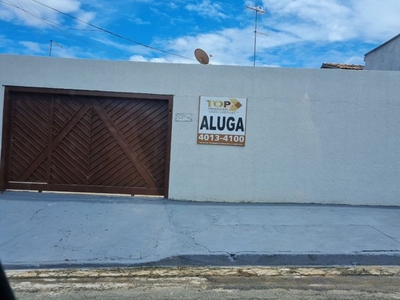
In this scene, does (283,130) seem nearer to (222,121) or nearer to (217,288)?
(222,121)

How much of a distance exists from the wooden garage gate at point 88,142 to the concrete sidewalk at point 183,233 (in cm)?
40

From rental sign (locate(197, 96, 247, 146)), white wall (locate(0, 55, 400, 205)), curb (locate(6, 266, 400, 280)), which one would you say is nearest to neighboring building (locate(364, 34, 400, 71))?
white wall (locate(0, 55, 400, 205))

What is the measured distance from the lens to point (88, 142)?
27.0ft

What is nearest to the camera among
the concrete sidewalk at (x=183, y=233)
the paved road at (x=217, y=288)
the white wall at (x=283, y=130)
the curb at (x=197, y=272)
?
the paved road at (x=217, y=288)

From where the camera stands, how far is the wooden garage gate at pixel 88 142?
26.8 feet

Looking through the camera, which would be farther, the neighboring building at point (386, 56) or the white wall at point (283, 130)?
the neighboring building at point (386, 56)

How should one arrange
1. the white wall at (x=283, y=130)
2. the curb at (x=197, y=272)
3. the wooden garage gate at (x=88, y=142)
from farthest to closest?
the wooden garage gate at (x=88, y=142)
the white wall at (x=283, y=130)
the curb at (x=197, y=272)

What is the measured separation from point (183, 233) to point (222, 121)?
3224mm

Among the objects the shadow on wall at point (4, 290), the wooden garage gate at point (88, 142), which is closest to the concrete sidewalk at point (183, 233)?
the wooden garage gate at point (88, 142)

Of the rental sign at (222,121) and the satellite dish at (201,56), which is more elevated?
the satellite dish at (201,56)

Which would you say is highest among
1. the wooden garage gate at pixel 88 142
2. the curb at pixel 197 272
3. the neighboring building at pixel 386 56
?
the neighboring building at pixel 386 56

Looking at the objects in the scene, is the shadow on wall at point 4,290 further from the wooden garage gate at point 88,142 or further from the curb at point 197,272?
the wooden garage gate at point 88,142

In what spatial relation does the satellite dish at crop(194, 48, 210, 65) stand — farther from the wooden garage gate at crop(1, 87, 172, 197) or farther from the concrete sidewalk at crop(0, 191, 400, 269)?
the concrete sidewalk at crop(0, 191, 400, 269)

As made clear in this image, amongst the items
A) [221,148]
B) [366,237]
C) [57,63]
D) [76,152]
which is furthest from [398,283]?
[57,63]
